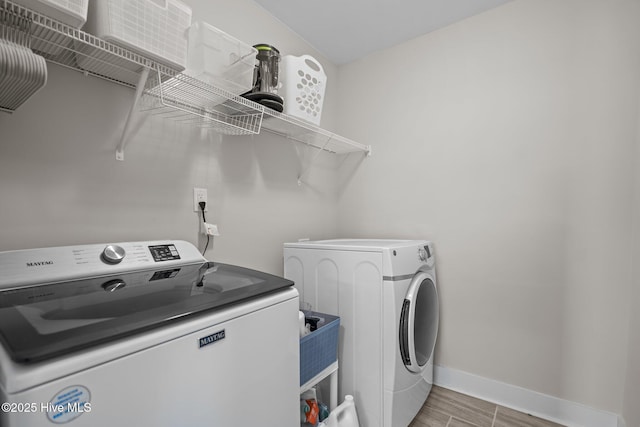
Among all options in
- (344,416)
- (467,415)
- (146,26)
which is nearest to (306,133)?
(146,26)

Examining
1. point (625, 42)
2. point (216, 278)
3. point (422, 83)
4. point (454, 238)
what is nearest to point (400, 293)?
point (454, 238)

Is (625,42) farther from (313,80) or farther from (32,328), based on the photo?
(32,328)

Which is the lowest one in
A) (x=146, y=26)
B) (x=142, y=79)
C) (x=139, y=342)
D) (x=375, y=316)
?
(x=375, y=316)

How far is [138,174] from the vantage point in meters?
1.37

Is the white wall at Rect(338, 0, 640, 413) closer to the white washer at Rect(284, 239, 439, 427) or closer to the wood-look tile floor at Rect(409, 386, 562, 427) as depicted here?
the wood-look tile floor at Rect(409, 386, 562, 427)

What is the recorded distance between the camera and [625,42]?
1594 mm

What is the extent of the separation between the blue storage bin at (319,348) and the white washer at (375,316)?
165 mm

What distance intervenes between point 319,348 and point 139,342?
915 millimetres

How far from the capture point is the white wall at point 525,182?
162 centimetres

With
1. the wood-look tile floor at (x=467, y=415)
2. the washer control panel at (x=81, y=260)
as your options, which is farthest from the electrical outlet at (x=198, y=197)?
the wood-look tile floor at (x=467, y=415)

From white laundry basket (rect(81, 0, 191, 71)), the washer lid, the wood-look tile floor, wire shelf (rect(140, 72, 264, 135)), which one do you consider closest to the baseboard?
the wood-look tile floor

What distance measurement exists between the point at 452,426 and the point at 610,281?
1178 millimetres

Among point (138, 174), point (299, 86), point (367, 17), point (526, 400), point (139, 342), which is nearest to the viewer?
point (139, 342)

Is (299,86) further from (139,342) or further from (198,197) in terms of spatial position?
(139,342)
